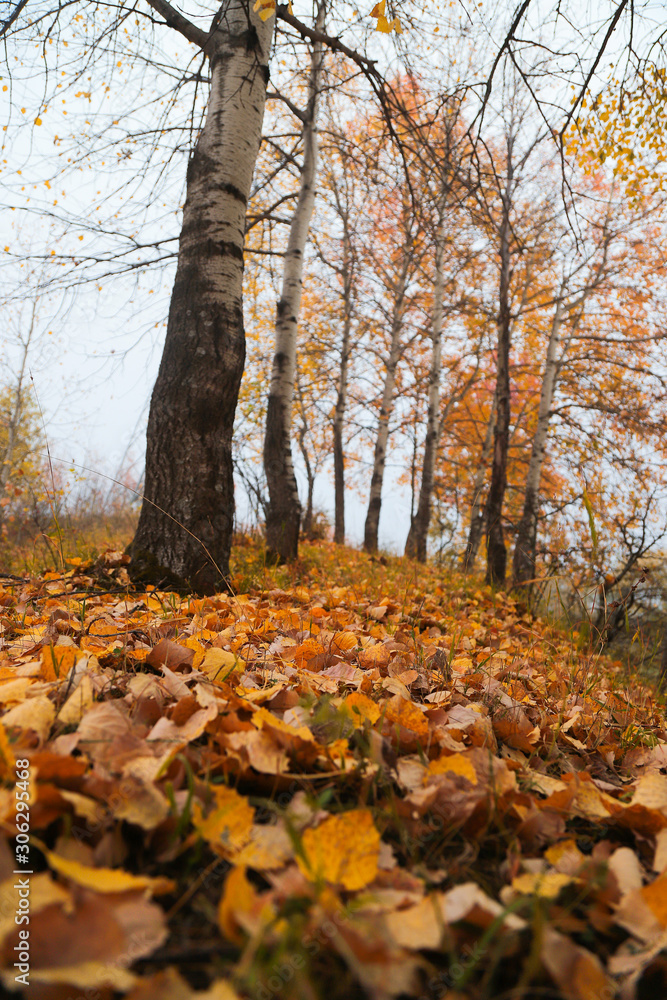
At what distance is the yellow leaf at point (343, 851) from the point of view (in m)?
0.60

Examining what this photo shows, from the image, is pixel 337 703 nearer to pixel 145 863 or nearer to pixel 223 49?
pixel 145 863

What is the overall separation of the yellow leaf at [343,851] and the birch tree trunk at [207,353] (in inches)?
84.0

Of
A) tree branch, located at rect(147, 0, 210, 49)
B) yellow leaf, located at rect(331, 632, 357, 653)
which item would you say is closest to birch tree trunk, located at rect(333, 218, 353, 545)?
tree branch, located at rect(147, 0, 210, 49)

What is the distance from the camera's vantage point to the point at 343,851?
2.08 feet

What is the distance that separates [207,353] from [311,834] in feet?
8.46

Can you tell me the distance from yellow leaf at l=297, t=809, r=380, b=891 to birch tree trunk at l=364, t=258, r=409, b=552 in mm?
9159

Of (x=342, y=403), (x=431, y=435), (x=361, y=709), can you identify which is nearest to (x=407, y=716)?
(x=361, y=709)

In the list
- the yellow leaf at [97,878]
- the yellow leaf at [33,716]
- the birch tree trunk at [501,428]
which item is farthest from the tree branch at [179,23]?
the yellow leaf at [97,878]


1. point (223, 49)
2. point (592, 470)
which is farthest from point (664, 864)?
point (592, 470)

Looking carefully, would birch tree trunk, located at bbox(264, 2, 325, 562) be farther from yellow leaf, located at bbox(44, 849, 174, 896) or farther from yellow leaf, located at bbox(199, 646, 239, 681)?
yellow leaf, located at bbox(44, 849, 174, 896)

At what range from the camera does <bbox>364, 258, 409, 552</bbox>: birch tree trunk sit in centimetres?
1017

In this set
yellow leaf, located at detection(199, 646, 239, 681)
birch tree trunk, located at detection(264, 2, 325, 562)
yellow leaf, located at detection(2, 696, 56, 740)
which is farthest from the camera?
birch tree trunk, located at detection(264, 2, 325, 562)

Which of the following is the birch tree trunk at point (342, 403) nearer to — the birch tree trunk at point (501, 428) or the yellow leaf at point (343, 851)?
the birch tree trunk at point (501, 428)

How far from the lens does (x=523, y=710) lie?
1.32 metres
